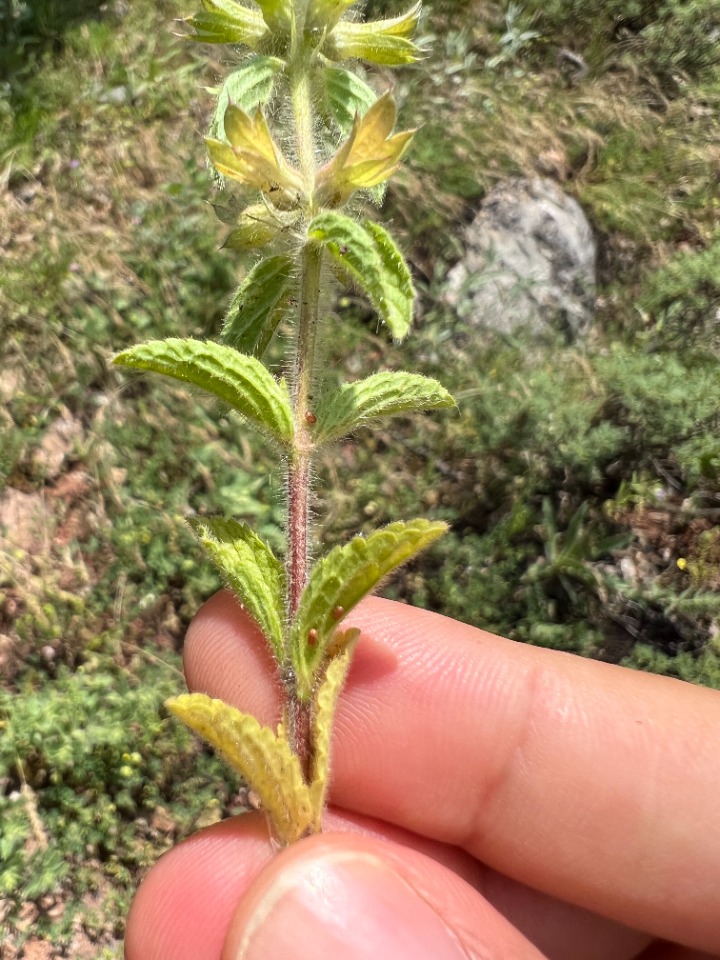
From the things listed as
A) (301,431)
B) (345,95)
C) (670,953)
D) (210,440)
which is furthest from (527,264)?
(670,953)

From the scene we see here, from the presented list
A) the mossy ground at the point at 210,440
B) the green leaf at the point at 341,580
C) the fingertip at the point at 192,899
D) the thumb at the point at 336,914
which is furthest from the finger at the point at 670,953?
the green leaf at the point at 341,580

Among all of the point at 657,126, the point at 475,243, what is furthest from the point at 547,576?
the point at 657,126

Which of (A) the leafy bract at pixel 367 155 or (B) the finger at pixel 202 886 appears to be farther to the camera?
(B) the finger at pixel 202 886

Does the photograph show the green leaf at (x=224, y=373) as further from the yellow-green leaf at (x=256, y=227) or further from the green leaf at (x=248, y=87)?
the green leaf at (x=248, y=87)

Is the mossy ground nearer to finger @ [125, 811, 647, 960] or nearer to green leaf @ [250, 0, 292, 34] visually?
finger @ [125, 811, 647, 960]

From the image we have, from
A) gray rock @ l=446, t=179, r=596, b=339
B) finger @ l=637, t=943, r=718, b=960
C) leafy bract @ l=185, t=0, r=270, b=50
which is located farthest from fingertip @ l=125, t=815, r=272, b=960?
gray rock @ l=446, t=179, r=596, b=339
